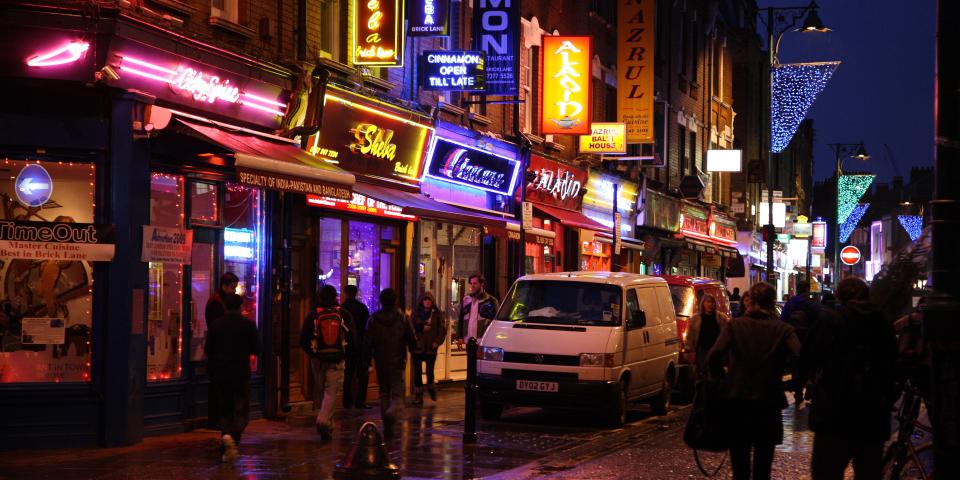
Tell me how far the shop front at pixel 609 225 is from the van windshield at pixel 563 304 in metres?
12.0

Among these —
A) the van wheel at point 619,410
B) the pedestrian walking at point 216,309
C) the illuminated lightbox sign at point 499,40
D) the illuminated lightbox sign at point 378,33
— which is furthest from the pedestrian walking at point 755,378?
the illuminated lightbox sign at point 499,40

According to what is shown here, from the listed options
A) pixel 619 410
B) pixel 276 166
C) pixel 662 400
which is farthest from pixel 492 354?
pixel 276 166

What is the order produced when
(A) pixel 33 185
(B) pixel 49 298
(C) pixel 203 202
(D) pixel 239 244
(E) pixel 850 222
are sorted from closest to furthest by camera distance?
(A) pixel 33 185, (B) pixel 49 298, (C) pixel 203 202, (D) pixel 239 244, (E) pixel 850 222

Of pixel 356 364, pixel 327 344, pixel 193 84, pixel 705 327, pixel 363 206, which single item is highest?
pixel 193 84

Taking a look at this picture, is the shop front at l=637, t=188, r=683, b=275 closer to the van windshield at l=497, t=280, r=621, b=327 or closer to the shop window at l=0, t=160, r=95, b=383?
the van windshield at l=497, t=280, r=621, b=327

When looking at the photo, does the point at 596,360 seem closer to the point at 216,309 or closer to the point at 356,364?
the point at 356,364

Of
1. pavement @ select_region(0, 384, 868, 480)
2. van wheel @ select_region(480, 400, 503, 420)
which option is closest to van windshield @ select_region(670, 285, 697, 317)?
pavement @ select_region(0, 384, 868, 480)

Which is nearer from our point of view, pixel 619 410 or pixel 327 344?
pixel 327 344

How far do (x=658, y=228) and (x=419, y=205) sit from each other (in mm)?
19401

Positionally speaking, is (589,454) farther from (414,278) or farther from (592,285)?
(414,278)

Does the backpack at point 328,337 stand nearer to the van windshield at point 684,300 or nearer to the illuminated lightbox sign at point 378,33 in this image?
the illuminated lightbox sign at point 378,33

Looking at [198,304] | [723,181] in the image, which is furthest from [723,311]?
[723,181]

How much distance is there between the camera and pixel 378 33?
18.8 meters

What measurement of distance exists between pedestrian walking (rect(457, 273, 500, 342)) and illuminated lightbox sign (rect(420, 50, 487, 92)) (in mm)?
3294
